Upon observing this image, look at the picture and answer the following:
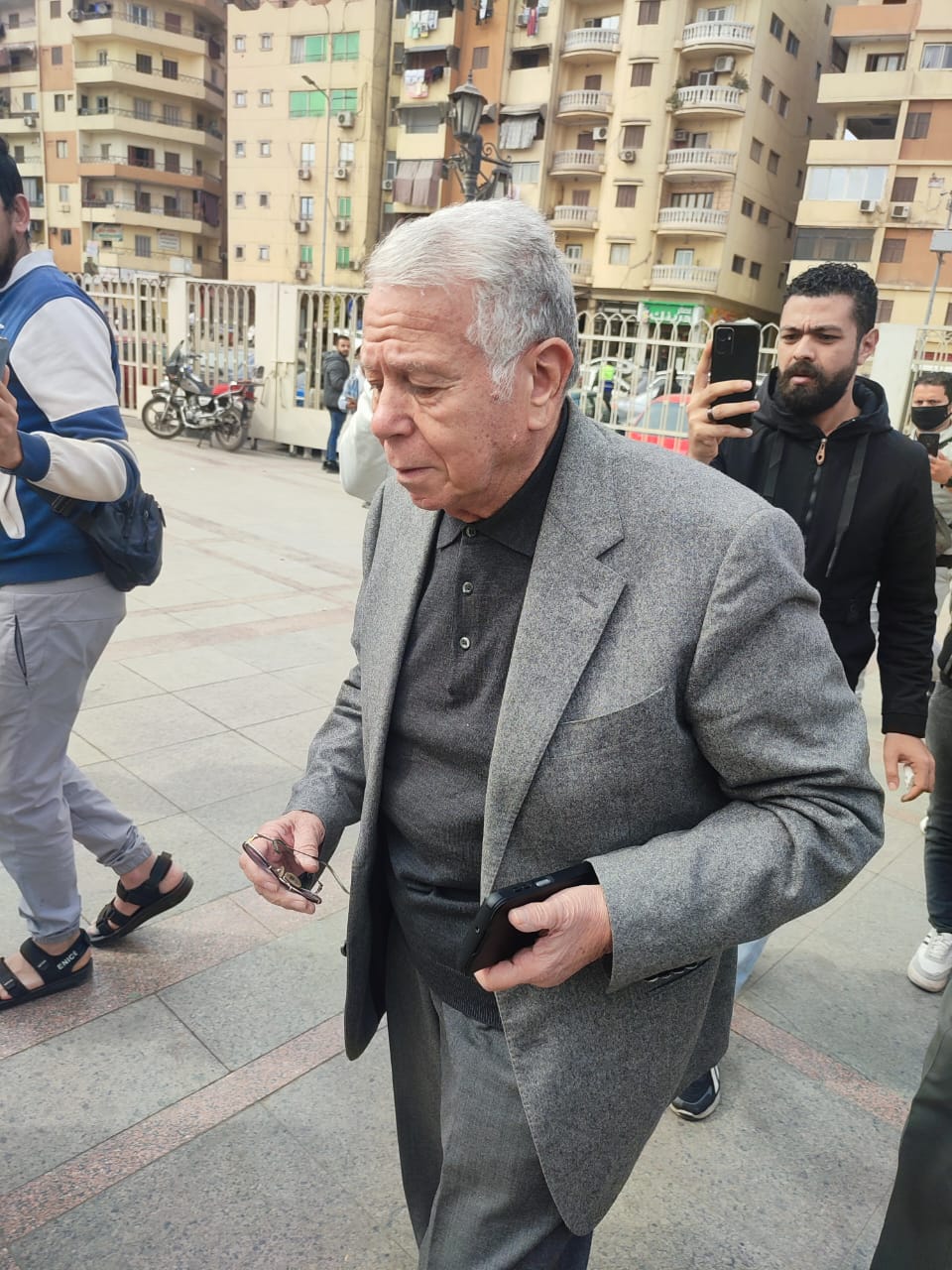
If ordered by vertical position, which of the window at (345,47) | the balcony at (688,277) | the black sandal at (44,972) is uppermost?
the window at (345,47)

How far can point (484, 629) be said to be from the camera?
1.23 metres

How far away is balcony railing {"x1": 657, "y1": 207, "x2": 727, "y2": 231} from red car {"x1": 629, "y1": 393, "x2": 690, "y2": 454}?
26350 millimetres

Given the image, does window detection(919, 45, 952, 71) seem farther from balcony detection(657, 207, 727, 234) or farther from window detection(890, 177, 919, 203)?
balcony detection(657, 207, 727, 234)

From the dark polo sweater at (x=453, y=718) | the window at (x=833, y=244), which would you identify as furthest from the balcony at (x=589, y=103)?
the dark polo sweater at (x=453, y=718)

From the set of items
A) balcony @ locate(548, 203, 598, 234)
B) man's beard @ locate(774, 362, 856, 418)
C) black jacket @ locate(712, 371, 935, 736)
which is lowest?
black jacket @ locate(712, 371, 935, 736)

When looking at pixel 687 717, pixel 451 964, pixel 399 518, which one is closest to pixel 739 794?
pixel 687 717

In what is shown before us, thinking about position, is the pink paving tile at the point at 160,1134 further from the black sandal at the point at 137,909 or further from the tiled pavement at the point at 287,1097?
the black sandal at the point at 137,909

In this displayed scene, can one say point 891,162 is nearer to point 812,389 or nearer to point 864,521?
point 812,389

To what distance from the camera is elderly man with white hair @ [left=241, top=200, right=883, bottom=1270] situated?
1.04 metres

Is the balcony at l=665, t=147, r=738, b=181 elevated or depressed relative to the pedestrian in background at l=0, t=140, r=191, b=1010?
elevated

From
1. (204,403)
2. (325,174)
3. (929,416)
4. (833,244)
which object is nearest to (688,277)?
(833,244)

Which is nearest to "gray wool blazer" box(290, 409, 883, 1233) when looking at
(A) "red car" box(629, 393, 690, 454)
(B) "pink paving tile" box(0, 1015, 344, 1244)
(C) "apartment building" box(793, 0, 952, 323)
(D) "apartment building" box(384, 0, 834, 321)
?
(B) "pink paving tile" box(0, 1015, 344, 1244)

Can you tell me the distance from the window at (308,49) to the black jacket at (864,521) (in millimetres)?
45858

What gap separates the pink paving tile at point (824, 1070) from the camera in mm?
2232
